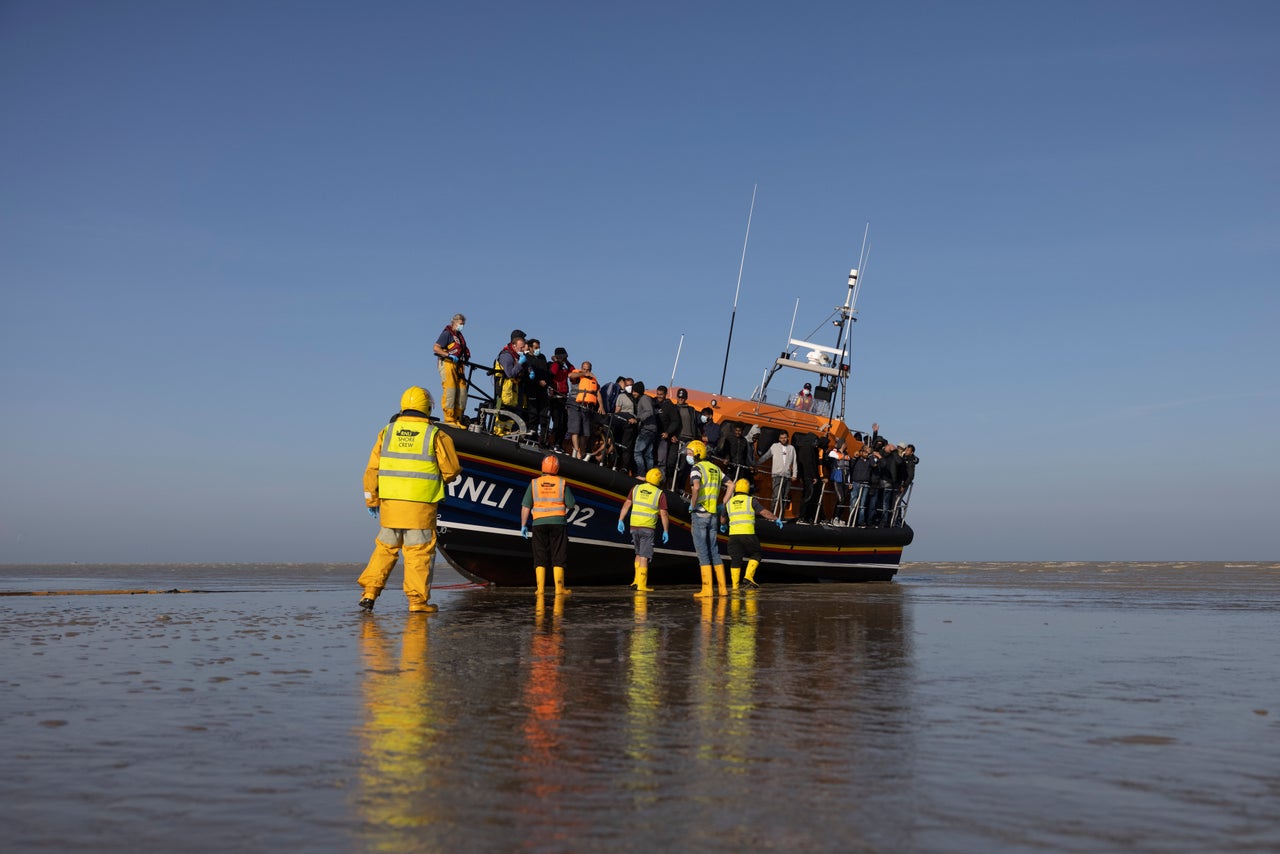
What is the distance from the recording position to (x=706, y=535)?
40.7ft

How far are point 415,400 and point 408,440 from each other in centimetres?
37

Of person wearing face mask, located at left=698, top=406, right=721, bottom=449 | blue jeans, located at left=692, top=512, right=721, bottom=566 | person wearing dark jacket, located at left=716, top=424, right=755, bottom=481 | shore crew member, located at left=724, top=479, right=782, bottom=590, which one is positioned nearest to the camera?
blue jeans, located at left=692, top=512, right=721, bottom=566

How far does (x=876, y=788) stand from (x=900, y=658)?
3089mm

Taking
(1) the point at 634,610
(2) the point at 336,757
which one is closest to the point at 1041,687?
(2) the point at 336,757

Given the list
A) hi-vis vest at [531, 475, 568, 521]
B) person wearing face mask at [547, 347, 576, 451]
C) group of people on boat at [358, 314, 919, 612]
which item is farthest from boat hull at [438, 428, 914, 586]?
hi-vis vest at [531, 475, 568, 521]

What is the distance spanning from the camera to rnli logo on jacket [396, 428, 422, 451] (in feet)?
28.0

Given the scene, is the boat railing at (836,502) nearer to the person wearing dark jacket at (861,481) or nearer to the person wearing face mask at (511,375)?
the person wearing dark jacket at (861,481)

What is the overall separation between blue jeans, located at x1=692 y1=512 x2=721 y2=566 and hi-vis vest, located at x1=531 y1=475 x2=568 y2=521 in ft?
7.09

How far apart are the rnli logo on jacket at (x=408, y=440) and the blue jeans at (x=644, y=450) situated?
23.1ft

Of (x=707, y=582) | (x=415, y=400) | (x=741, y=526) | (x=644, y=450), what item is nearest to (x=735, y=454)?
(x=644, y=450)

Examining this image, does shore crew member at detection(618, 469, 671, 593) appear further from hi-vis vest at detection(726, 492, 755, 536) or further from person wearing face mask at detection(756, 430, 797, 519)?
person wearing face mask at detection(756, 430, 797, 519)

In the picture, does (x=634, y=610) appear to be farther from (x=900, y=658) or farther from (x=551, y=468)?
(x=900, y=658)

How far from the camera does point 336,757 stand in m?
2.96

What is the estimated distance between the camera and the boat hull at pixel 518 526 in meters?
12.9
